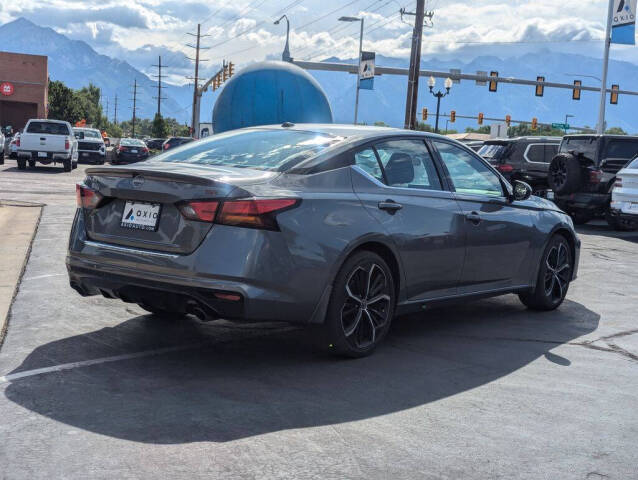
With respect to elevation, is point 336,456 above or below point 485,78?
below

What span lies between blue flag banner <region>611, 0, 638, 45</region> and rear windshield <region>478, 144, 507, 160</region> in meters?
13.0

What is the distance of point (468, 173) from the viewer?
6781mm

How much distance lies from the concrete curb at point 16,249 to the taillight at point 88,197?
3.59 ft

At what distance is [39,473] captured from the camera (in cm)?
349

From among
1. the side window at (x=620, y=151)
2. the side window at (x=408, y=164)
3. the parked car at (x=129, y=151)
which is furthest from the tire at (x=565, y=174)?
the parked car at (x=129, y=151)

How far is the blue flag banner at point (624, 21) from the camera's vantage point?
31.3 metres

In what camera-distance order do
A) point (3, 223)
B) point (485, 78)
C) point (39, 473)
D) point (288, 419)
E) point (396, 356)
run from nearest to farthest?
point (39, 473)
point (288, 419)
point (396, 356)
point (3, 223)
point (485, 78)

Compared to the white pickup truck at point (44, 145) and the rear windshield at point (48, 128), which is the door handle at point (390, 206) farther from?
the rear windshield at point (48, 128)

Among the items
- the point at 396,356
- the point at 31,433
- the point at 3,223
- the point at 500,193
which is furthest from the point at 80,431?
the point at 3,223

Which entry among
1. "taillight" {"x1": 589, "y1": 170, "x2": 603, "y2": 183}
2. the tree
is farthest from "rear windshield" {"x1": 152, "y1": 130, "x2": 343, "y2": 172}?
the tree

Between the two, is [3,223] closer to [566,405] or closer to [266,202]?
[266,202]

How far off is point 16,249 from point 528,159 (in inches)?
563

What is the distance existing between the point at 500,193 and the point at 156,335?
3.10m

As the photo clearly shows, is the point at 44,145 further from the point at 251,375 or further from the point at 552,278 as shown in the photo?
the point at 251,375
